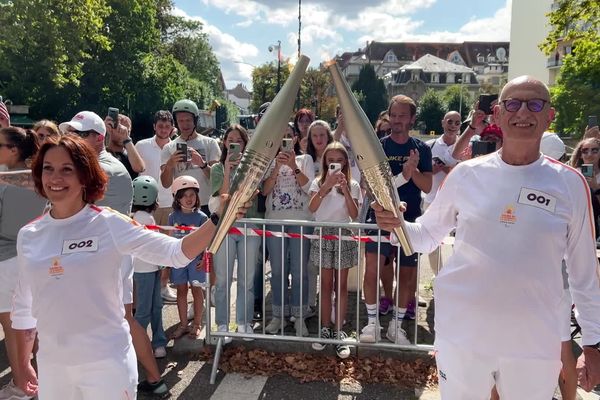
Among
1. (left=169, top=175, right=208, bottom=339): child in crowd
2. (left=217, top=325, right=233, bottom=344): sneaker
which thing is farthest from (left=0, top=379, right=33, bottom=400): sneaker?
(left=217, top=325, right=233, bottom=344): sneaker

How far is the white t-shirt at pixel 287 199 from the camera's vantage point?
477 cm

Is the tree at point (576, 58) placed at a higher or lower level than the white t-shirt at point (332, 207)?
higher

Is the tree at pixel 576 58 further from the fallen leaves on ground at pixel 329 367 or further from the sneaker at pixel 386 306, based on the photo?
the fallen leaves on ground at pixel 329 367

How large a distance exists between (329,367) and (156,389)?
1465mm

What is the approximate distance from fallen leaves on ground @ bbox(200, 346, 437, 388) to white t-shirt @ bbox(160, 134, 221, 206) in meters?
1.74

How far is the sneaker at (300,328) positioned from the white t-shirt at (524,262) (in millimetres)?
2262

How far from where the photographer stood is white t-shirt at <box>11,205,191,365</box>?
7.45 feet

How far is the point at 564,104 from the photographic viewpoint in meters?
42.6

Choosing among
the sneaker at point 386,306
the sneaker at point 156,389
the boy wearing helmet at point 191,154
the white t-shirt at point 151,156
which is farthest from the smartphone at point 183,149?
the sneaker at point 386,306

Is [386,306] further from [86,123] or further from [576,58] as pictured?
[576,58]

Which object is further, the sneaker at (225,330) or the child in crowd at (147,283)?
the sneaker at (225,330)

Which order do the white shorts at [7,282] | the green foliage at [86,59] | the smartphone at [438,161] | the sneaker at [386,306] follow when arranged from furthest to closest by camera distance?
the green foliage at [86,59]
the smartphone at [438,161]
the sneaker at [386,306]
the white shorts at [7,282]

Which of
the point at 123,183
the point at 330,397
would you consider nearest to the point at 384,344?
the point at 330,397

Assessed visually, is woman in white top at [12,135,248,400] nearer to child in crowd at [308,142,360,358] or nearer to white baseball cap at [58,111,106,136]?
white baseball cap at [58,111,106,136]
